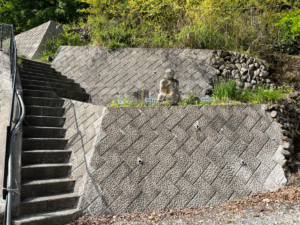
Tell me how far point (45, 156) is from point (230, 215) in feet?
10.0

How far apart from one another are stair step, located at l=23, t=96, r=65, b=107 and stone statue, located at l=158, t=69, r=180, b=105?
7.41ft

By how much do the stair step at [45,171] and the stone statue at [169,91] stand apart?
2248 mm

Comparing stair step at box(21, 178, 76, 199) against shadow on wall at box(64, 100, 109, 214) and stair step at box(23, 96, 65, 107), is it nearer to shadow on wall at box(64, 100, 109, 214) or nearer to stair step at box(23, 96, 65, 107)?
shadow on wall at box(64, 100, 109, 214)

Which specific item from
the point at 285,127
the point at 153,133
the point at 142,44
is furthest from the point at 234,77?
the point at 153,133

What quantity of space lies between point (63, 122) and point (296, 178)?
468 cm

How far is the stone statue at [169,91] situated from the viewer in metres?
5.01

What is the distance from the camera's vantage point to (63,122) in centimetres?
487

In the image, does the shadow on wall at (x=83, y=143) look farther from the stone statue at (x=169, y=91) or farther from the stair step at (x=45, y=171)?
the stone statue at (x=169, y=91)

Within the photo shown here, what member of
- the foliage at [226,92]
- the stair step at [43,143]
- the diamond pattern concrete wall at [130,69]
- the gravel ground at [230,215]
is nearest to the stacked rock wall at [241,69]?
the diamond pattern concrete wall at [130,69]

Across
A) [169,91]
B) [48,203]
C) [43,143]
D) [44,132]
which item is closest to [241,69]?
[169,91]

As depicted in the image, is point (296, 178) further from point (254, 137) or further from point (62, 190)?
point (62, 190)

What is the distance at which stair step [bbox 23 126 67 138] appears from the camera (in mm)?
4255

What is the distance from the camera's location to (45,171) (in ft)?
12.2

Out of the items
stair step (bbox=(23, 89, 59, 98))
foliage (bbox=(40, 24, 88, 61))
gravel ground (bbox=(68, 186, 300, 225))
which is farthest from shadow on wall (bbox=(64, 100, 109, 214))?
foliage (bbox=(40, 24, 88, 61))
